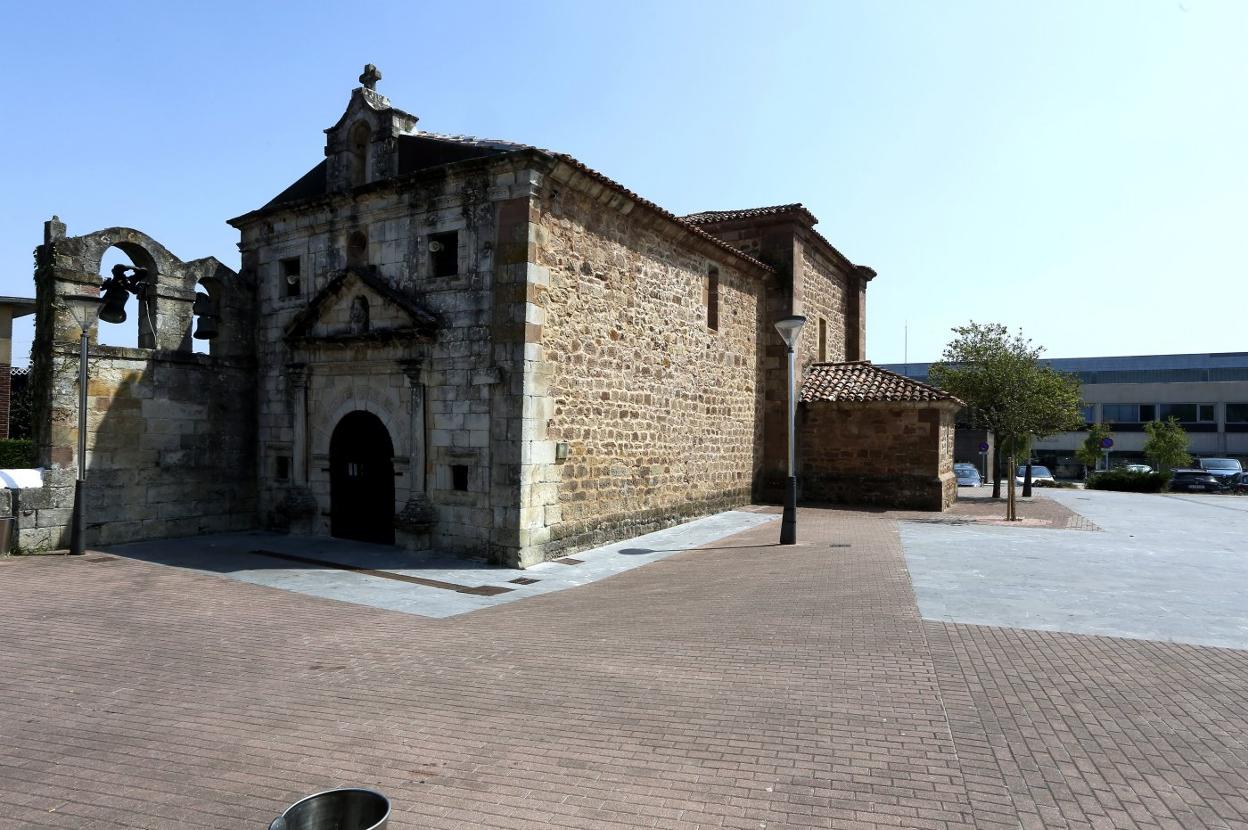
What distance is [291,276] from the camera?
14.6 m

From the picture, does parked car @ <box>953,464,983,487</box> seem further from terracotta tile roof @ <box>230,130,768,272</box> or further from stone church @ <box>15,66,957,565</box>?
terracotta tile roof @ <box>230,130,768,272</box>

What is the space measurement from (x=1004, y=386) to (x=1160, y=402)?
41.0 meters

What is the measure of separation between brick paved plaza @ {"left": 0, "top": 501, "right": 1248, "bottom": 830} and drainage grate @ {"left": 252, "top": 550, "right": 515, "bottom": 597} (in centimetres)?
124

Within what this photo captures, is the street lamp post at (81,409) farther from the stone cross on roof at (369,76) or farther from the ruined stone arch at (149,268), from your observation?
the stone cross on roof at (369,76)

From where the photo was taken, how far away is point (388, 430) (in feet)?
40.9

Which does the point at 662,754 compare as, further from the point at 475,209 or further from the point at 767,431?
the point at 767,431

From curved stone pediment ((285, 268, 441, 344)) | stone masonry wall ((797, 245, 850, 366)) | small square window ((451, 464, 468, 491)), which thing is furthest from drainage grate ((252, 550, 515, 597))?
stone masonry wall ((797, 245, 850, 366))

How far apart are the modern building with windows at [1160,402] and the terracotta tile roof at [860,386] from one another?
28.1 m

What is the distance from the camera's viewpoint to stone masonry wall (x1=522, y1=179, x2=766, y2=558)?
11.7m

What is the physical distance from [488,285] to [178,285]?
6825 mm

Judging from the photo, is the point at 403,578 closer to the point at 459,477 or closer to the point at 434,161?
the point at 459,477

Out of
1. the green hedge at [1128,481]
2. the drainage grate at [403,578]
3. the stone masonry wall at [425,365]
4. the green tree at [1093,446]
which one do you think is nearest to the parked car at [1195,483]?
the green hedge at [1128,481]

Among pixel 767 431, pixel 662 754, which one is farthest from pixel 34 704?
pixel 767 431

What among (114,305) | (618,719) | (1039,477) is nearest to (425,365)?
(114,305)
